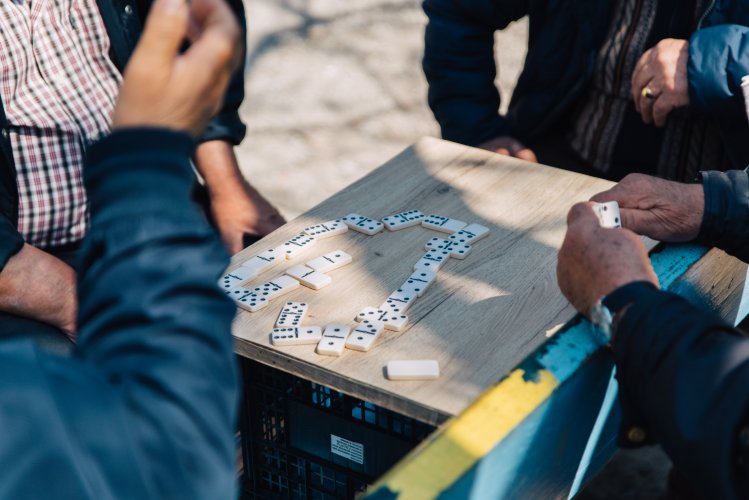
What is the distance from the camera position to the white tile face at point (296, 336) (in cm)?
162

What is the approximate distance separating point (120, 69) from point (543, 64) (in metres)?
1.28

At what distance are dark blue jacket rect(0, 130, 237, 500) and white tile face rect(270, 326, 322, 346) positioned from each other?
0.65 m

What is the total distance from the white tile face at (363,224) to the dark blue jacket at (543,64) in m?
0.97

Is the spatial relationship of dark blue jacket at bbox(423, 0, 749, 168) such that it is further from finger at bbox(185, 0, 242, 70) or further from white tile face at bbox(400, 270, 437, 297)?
finger at bbox(185, 0, 242, 70)

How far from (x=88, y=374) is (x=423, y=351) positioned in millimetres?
834

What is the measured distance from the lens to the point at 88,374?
0.86 metres

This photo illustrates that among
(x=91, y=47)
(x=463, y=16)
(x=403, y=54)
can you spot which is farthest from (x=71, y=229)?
(x=403, y=54)

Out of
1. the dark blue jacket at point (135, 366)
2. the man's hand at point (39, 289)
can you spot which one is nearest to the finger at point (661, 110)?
the man's hand at point (39, 289)

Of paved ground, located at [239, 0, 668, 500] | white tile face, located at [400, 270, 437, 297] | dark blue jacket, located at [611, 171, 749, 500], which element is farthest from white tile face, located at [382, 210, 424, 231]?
paved ground, located at [239, 0, 668, 500]

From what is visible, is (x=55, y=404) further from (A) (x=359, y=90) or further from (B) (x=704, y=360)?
(A) (x=359, y=90)

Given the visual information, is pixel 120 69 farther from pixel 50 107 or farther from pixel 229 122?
pixel 229 122

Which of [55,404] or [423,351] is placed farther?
[423,351]

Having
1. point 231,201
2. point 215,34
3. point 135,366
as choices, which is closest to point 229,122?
point 231,201

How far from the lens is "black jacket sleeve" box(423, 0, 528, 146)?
2.82 m
